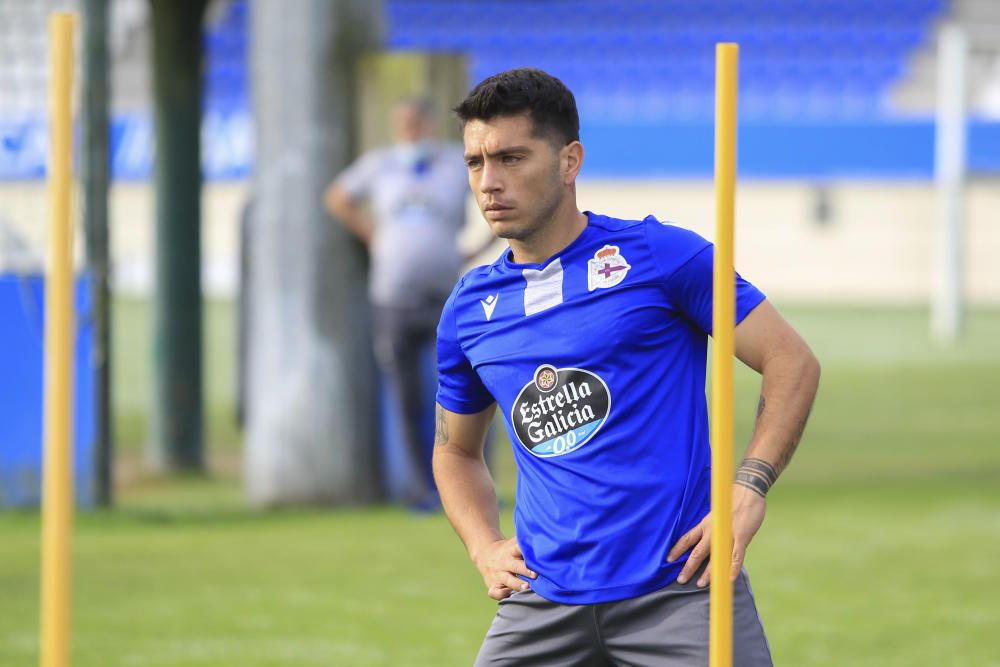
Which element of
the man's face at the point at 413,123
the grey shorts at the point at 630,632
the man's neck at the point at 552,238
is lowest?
the grey shorts at the point at 630,632

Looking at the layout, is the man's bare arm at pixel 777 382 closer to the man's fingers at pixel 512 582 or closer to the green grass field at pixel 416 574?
the man's fingers at pixel 512 582

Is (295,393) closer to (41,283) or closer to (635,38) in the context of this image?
(41,283)

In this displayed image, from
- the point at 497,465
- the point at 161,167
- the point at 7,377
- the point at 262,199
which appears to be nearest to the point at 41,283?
the point at 7,377

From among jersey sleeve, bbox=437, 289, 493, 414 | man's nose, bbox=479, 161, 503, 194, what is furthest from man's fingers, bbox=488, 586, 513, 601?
man's nose, bbox=479, 161, 503, 194

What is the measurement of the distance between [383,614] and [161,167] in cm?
516

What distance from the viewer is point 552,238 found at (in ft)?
9.98

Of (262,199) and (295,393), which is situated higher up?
(262,199)

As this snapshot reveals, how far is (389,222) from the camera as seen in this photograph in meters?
8.30

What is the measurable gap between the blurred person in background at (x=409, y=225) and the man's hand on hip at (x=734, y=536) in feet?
Answer: 17.7

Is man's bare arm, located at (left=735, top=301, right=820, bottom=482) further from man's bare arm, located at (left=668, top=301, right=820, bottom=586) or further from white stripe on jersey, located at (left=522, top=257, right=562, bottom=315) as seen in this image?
white stripe on jersey, located at (left=522, top=257, right=562, bottom=315)

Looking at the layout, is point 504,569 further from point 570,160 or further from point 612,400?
point 570,160

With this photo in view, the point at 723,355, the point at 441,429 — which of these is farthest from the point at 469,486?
the point at 723,355

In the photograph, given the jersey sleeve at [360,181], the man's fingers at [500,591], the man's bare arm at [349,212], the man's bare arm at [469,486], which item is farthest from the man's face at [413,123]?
the man's fingers at [500,591]

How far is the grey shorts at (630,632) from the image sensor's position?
288 cm
